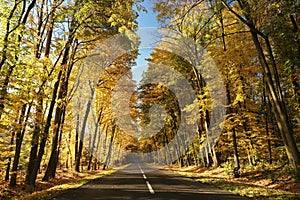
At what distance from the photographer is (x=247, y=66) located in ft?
56.1

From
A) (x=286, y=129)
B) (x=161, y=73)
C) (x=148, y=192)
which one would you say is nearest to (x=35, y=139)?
(x=148, y=192)

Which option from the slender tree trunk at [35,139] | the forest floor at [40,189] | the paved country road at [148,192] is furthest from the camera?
the slender tree trunk at [35,139]

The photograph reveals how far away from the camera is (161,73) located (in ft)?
93.0

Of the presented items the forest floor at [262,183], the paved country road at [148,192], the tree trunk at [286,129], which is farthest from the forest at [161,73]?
the paved country road at [148,192]

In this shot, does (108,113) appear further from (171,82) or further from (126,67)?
(126,67)

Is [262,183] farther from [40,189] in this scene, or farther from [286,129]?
[40,189]

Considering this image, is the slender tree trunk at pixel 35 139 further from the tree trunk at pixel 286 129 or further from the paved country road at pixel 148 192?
A: the tree trunk at pixel 286 129

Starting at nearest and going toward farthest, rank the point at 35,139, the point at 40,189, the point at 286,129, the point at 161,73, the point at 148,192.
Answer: the point at 148,192
the point at 286,129
the point at 35,139
the point at 40,189
the point at 161,73

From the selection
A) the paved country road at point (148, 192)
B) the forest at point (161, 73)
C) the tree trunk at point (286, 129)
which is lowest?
the paved country road at point (148, 192)

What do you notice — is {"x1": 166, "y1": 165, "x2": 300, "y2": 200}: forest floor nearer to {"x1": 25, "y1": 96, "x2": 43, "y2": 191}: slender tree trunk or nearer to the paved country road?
the paved country road

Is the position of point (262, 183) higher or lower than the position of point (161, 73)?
lower

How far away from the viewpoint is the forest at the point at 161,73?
33.8 ft

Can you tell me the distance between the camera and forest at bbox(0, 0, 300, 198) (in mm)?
10289

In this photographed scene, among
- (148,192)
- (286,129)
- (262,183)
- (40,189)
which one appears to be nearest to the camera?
(148,192)
